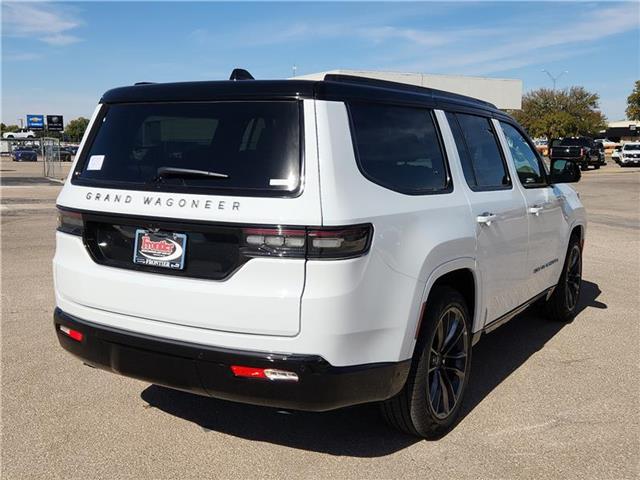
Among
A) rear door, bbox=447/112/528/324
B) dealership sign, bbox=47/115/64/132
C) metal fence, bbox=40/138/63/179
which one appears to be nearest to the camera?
rear door, bbox=447/112/528/324

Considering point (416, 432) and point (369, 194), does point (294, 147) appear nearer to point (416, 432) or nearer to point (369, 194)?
point (369, 194)

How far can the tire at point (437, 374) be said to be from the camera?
11.2 ft

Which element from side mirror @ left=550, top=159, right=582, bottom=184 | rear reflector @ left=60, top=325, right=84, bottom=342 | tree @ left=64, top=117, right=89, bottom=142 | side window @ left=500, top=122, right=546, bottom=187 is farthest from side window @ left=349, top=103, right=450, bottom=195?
tree @ left=64, top=117, right=89, bottom=142

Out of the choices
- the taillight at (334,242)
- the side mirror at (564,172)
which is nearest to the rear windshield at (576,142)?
the side mirror at (564,172)

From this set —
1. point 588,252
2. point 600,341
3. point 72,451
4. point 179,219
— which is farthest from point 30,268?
point 588,252

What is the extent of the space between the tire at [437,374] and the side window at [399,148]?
650mm

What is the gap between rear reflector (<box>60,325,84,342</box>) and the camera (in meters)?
3.38

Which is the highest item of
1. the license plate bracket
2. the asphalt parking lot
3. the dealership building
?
the dealership building

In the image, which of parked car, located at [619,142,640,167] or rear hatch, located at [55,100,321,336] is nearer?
rear hatch, located at [55,100,321,336]

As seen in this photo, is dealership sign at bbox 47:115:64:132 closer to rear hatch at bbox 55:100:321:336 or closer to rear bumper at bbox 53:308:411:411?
rear hatch at bbox 55:100:321:336

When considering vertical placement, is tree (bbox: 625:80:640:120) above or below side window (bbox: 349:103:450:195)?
above

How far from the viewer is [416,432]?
3.58 m

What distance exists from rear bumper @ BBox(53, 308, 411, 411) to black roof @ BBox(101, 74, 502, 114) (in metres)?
1.21

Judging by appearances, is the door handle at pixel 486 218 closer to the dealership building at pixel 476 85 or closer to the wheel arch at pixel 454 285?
the wheel arch at pixel 454 285
